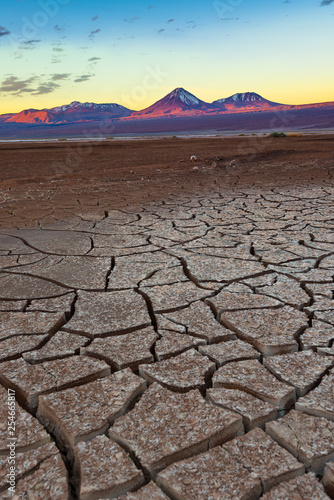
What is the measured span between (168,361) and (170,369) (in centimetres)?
7

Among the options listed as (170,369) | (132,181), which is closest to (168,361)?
(170,369)

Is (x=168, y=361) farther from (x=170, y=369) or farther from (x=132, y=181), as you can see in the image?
(x=132, y=181)

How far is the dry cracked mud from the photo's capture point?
1234 millimetres

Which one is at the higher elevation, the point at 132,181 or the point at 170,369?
the point at 132,181

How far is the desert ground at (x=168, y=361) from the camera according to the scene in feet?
4.07

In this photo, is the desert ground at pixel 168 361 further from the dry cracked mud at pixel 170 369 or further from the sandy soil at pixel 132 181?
the sandy soil at pixel 132 181

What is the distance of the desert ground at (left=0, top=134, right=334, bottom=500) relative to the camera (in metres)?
1.24

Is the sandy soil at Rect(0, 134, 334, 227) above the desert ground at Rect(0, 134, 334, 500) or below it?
above

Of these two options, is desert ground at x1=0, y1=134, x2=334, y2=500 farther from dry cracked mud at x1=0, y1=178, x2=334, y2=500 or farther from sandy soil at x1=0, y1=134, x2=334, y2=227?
sandy soil at x1=0, y1=134, x2=334, y2=227

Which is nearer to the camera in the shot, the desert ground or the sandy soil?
the desert ground

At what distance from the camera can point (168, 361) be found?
5.99ft

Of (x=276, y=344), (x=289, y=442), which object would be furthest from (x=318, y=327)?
(x=289, y=442)

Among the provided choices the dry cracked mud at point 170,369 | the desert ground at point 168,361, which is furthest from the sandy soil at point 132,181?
the dry cracked mud at point 170,369

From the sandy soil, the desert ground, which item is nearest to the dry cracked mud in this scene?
the desert ground
